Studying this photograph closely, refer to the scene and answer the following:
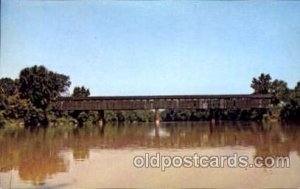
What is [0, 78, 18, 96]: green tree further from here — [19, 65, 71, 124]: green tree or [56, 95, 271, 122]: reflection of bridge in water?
[56, 95, 271, 122]: reflection of bridge in water

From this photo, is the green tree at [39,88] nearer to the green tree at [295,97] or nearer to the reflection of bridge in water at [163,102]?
the reflection of bridge in water at [163,102]

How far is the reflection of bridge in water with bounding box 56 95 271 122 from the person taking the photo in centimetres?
1545

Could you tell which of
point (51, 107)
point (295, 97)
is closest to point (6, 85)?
point (51, 107)

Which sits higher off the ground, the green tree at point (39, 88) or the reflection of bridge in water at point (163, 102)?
the green tree at point (39, 88)

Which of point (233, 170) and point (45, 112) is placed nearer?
point (233, 170)

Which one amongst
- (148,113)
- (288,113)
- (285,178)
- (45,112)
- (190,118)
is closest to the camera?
(285,178)

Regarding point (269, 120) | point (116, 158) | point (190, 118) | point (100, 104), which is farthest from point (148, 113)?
point (116, 158)

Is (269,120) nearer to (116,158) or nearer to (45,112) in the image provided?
(45,112)

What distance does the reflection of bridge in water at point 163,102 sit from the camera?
50.7 ft

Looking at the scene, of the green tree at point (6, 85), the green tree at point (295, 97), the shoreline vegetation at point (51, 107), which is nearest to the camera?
the green tree at point (6, 85)

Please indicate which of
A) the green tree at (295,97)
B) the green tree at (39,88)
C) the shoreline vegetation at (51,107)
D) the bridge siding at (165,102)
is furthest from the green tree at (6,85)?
the green tree at (295,97)

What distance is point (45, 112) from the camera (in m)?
19.0

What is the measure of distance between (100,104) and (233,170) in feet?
45.1

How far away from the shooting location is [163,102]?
57.9 ft
